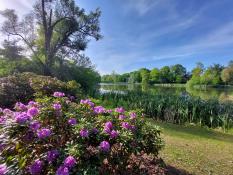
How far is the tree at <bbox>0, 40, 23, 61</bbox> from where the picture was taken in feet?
51.2

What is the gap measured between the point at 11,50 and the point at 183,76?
75.0 m

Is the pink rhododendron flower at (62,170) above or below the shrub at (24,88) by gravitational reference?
below

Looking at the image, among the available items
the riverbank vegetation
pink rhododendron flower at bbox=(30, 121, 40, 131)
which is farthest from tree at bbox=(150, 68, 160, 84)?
pink rhododendron flower at bbox=(30, 121, 40, 131)

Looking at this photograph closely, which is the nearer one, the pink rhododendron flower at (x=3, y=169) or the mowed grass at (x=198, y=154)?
the pink rhododendron flower at (x=3, y=169)

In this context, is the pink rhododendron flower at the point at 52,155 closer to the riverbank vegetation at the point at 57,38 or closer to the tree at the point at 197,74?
the riverbank vegetation at the point at 57,38

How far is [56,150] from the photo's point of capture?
1.56 metres

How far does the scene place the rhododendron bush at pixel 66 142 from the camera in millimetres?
1482

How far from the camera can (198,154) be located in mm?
3943

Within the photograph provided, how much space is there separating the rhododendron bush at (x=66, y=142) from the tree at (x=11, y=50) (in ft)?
52.9

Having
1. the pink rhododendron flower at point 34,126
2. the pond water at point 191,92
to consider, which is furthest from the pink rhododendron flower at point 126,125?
the pond water at point 191,92

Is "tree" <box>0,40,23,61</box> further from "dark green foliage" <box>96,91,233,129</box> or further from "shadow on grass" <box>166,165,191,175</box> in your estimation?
"shadow on grass" <box>166,165,191,175</box>

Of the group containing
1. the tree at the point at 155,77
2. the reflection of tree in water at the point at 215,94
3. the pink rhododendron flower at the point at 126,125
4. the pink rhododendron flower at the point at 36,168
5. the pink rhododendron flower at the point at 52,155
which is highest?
the tree at the point at 155,77

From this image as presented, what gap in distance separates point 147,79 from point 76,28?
65902 mm

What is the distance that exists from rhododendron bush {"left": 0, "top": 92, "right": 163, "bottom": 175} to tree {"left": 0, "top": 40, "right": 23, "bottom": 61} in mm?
16122
